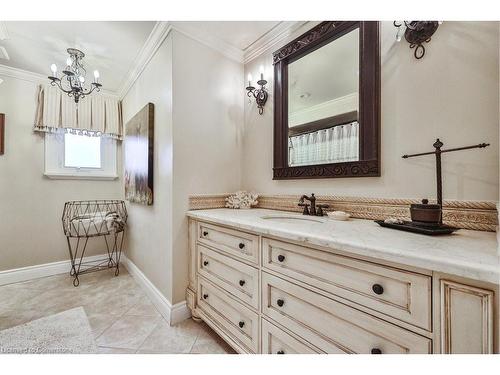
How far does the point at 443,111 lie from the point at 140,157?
7.96 ft

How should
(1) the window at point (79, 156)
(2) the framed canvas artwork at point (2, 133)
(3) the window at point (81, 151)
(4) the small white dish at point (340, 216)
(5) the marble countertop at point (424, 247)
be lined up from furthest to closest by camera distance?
(3) the window at point (81, 151)
(1) the window at point (79, 156)
(2) the framed canvas artwork at point (2, 133)
(4) the small white dish at point (340, 216)
(5) the marble countertop at point (424, 247)

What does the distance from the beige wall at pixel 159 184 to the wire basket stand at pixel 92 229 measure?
527 mm

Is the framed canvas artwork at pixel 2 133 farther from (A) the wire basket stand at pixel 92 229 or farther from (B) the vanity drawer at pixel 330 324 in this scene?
(B) the vanity drawer at pixel 330 324

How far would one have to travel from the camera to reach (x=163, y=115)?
1870 mm

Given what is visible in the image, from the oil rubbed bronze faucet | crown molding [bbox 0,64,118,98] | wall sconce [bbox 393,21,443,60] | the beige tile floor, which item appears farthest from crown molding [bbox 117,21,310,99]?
the beige tile floor

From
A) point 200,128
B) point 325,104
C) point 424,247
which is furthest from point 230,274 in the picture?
point 325,104

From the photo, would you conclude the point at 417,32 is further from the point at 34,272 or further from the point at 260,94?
the point at 34,272

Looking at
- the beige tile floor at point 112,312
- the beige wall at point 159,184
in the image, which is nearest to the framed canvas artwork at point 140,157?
the beige wall at point 159,184

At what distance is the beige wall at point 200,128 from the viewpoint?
5.74 ft

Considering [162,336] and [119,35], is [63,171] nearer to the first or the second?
[119,35]

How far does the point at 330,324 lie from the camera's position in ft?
2.82
